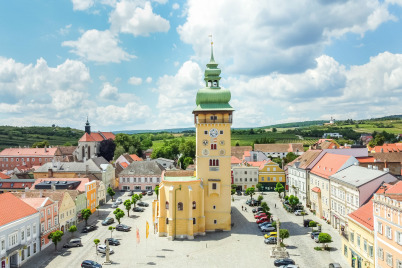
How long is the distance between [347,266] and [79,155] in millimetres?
120145

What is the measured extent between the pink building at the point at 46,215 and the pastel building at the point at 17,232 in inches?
55.6

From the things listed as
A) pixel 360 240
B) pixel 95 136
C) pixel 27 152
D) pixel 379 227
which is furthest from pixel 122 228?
pixel 95 136

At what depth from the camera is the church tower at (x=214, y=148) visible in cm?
5581

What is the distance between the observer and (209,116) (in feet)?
185

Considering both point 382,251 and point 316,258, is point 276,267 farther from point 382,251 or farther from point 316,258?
point 382,251

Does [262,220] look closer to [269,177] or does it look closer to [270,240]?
[270,240]

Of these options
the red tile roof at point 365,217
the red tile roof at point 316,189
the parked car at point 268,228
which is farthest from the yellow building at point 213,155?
the red tile roof at point 365,217

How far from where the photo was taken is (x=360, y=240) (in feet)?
122

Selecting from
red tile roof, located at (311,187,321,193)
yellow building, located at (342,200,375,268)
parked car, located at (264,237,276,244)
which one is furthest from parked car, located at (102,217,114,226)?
yellow building, located at (342,200,375,268)

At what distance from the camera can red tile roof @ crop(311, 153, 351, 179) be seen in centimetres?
5922

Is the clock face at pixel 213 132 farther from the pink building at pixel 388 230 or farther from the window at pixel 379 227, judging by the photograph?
the window at pixel 379 227

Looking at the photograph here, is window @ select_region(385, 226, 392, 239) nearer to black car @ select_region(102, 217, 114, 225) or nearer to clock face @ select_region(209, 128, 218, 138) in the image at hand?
clock face @ select_region(209, 128, 218, 138)

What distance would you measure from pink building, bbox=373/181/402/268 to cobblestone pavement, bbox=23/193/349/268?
26.5 feet

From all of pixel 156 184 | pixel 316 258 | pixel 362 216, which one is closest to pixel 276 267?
pixel 316 258
